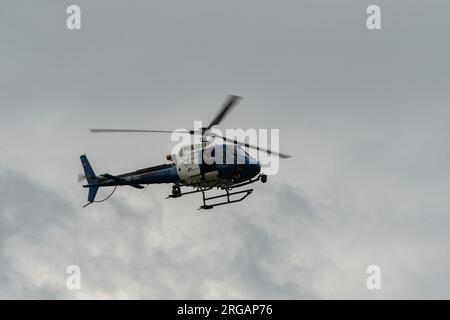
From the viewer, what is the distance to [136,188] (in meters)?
69.2

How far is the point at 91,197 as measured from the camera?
2862 inches
